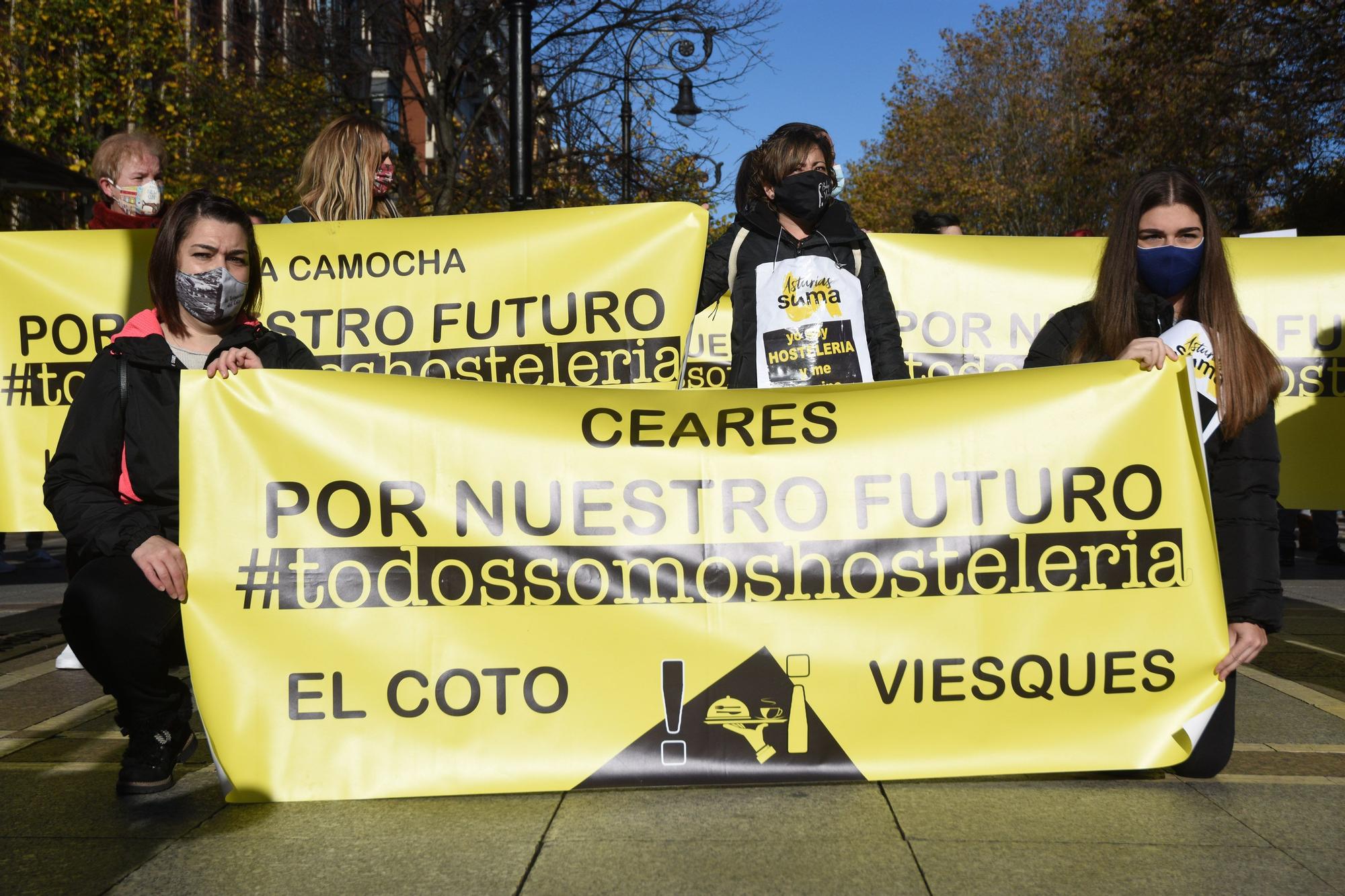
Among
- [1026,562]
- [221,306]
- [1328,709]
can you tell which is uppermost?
[221,306]

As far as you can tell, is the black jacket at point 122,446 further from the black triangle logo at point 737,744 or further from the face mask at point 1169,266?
the face mask at point 1169,266

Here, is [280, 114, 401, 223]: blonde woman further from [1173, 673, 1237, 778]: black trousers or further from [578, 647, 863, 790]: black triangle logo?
[1173, 673, 1237, 778]: black trousers

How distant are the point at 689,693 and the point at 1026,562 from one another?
1.01m

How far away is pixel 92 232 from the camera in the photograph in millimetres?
5664

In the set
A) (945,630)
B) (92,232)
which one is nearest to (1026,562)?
(945,630)

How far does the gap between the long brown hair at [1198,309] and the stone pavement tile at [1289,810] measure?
1.03 metres

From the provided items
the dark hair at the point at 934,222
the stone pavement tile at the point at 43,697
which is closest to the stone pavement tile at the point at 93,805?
the stone pavement tile at the point at 43,697

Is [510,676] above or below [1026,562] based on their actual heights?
below

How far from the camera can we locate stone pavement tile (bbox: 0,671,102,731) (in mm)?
4648

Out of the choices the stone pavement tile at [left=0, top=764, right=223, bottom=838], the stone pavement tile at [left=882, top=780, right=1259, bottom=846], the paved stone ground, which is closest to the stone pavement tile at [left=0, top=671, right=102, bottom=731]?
the paved stone ground

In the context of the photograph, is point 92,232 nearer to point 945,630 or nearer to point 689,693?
point 689,693

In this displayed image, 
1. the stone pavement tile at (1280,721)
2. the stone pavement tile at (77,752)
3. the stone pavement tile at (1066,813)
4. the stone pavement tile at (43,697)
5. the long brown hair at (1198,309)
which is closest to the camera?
the stone pavement tile at (1066,813)

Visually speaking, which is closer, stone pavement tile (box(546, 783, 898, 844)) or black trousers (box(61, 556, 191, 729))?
stone pavement tile (box(546, 783, 898, 844))

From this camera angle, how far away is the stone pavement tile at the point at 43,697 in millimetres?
4648
